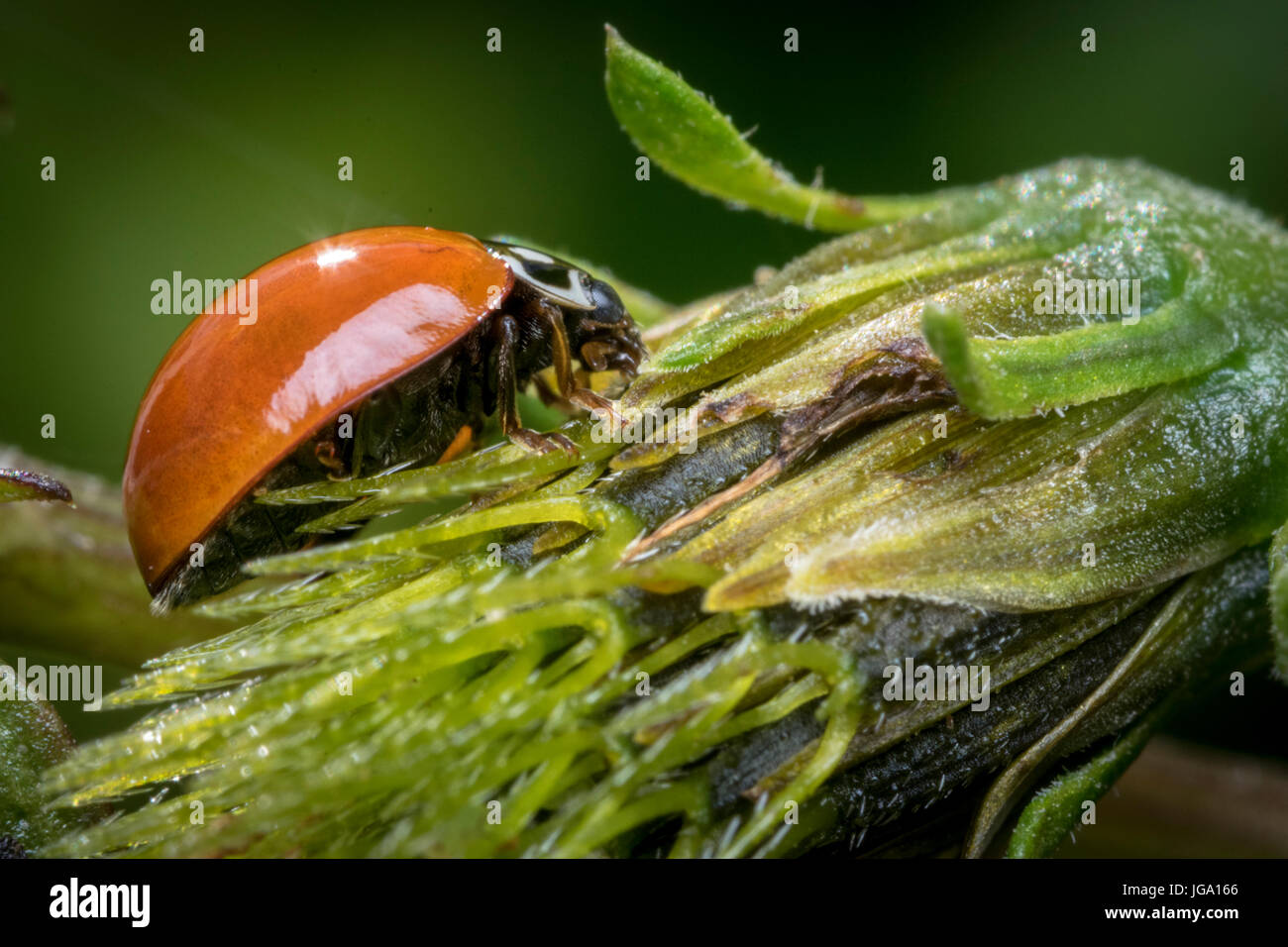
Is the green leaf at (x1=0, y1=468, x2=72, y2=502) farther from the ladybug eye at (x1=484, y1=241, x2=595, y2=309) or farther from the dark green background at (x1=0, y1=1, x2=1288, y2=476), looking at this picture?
the dark green background at (x1=0, y1=1, x2=1288, y2=476)

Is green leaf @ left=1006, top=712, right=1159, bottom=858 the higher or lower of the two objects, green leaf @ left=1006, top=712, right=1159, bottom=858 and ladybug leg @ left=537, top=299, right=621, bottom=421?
the lower

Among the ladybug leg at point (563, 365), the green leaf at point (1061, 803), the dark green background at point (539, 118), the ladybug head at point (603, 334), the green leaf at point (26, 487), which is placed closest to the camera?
the green leaf at point (1061, 803)

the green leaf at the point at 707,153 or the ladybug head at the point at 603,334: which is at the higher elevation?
the green leaf at the point at 707,153

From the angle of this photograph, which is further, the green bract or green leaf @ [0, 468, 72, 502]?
green leaf @ [0, 468, 72, 502]

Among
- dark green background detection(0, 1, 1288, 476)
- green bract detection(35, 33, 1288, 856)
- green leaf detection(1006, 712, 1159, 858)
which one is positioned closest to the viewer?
green bract detection(35, 33, 1288, 856)

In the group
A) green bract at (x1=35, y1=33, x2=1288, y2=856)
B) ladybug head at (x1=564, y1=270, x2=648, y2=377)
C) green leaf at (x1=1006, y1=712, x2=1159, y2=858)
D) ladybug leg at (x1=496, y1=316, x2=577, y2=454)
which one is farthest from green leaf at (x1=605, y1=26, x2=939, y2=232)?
green leaf at (x1=1006, y1=712, x2=1159, y2=858)

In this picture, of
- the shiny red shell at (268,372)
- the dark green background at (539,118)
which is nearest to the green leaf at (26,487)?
the shiny red shell at (268,372)

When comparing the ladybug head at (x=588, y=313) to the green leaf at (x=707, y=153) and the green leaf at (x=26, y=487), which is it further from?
the green leaf at (x=26, y=487)

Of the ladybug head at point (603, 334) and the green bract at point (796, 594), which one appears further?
the ladybug head at point (603, 334)
